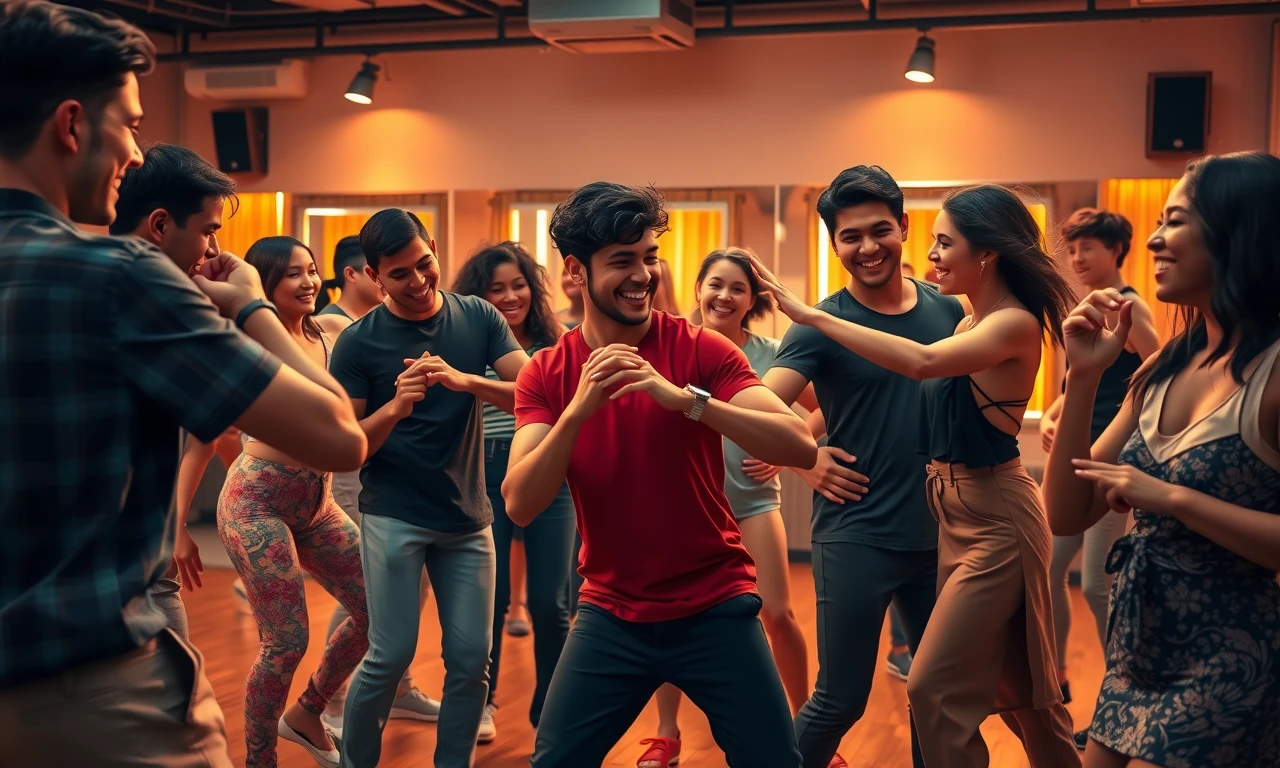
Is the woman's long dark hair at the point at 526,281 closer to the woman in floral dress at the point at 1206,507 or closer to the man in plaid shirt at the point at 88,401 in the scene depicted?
the woman in floral dress at the point at 1206,507

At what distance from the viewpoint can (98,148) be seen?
1.49m

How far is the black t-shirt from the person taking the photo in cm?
339

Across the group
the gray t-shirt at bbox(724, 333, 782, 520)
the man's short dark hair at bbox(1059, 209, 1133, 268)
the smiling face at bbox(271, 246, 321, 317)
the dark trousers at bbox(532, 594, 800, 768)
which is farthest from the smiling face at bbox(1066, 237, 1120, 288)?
the dark trousers at bbox(532, 594, 800, 768)

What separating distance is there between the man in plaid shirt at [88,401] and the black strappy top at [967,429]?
1.63m

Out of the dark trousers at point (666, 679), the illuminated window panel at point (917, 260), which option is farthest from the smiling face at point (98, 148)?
the illuminated window panel at point (917, 260)

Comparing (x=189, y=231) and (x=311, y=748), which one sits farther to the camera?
(x=311, y=748)

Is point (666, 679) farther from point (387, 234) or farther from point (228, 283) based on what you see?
point (387, 234)

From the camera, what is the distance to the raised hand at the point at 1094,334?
7.00ft

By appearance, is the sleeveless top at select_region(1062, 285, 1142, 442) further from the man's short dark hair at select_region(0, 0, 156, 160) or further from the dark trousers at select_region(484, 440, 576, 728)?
the man's short dark hair at select_region(0, 0, 156, 160)

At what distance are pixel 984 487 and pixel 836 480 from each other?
407mm

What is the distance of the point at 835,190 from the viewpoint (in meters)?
3.17

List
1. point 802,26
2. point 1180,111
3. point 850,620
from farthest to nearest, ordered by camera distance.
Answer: point 802,26 < point 1180,111 < point 850,620

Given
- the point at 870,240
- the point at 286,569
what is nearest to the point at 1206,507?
the point at 870,240

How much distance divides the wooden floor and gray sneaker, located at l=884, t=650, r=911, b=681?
54 millimetres
